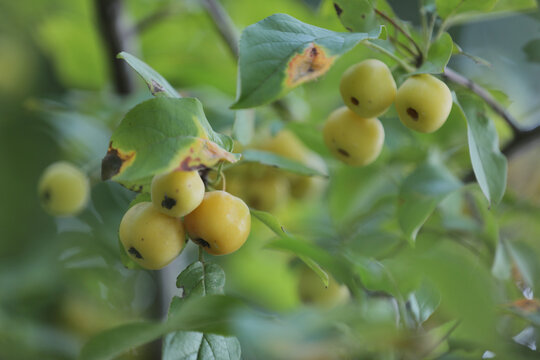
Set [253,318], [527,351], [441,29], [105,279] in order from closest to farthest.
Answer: [253,318] < [527,351] < [441,29] < [105,279]

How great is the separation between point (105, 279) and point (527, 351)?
3.00ft

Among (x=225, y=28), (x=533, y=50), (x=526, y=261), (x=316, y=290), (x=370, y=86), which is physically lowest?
(x=316, y=290)

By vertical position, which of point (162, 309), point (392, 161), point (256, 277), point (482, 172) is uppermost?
point (482, 172)

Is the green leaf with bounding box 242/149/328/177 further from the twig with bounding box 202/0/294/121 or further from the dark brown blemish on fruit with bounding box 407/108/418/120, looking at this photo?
the twig with bounding box 202/0/294/121

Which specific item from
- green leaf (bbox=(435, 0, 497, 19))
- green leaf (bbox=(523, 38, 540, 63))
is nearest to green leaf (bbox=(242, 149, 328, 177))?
green leaf (bbox=(435, 0, 497, 19))

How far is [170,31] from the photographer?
4.46 feet

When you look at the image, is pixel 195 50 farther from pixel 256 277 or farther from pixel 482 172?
pixel 482 172

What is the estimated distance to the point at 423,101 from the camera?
57cm

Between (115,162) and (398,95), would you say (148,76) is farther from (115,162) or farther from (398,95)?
(398,95)

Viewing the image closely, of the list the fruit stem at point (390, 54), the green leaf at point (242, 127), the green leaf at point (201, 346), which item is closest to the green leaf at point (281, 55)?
the fruit stem at point (390, 54)

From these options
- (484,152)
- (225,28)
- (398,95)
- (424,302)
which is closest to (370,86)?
(398,95)

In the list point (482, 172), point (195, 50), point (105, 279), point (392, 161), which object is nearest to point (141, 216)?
point (482, 172)

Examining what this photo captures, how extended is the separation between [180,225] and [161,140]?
11cm

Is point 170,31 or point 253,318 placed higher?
point 253,318
